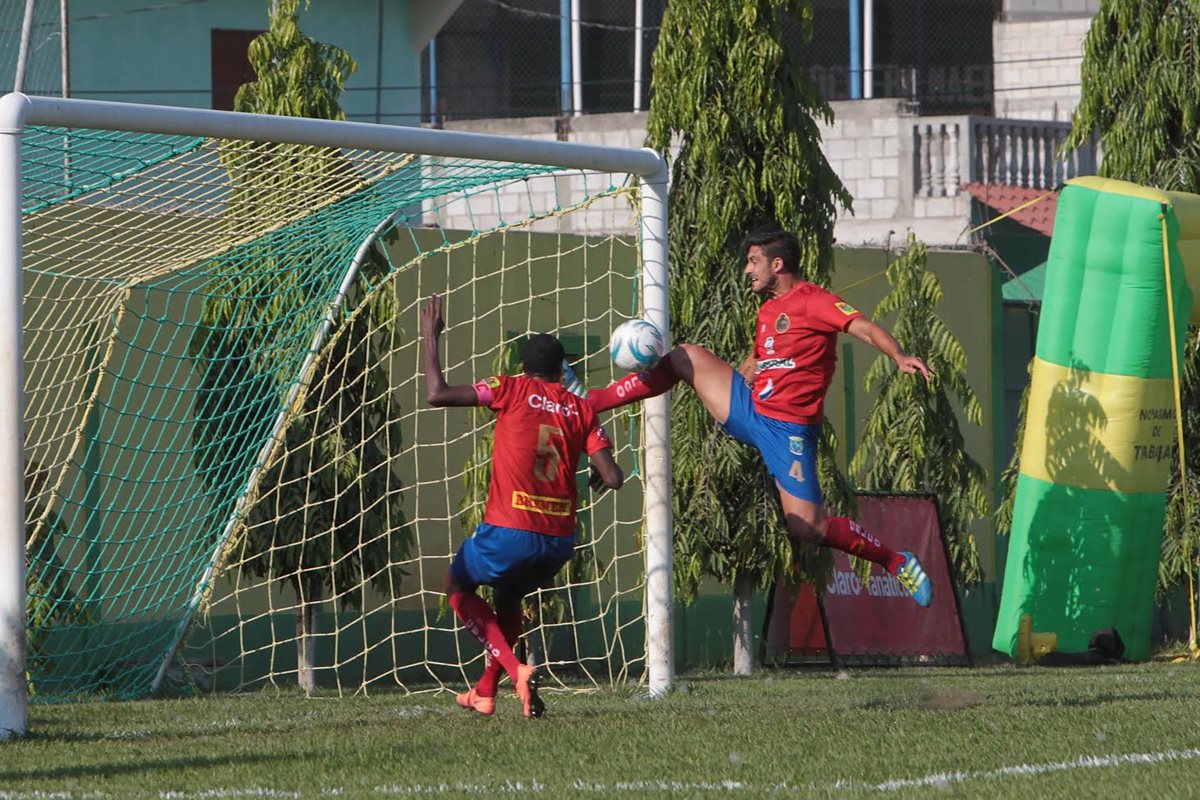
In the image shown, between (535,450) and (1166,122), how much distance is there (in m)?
7.23

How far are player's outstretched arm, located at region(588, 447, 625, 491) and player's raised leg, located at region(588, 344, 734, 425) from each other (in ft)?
2.40

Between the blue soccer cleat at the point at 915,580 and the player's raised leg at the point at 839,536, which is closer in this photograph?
the blue soccer cleat at the point at 915,580

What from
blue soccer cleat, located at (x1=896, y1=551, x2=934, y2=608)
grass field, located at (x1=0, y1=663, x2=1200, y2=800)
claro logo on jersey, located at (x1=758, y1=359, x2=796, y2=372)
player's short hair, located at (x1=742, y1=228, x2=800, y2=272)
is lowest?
grass field, located at (x1=0, y1=663, x2=1200, y2=800)

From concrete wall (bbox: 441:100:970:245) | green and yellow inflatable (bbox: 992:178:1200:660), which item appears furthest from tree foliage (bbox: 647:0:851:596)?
concrete wall (bbox: 441:100:970:245)

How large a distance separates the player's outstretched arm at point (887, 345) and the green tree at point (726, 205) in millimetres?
3259

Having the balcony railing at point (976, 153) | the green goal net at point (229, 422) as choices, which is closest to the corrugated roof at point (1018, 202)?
the balcony railing at point (976, 153)

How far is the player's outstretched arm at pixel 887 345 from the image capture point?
786 cm

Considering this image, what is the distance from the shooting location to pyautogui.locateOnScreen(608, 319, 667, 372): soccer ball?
28.7ft

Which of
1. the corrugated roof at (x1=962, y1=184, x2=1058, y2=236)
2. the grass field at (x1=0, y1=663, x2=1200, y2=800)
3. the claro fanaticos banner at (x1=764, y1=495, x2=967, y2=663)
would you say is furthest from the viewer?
the corrugated roof at (x1=962, y1=184, x2=1058, y2=236)

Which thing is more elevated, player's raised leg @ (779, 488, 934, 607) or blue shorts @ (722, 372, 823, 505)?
blue shorts @ (722, 372, 823, 505)

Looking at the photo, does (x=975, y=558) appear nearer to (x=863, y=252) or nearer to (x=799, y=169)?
(x=863, y=252)

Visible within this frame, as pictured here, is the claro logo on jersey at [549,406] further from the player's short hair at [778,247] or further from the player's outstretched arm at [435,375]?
the player's short hair at [778,247]

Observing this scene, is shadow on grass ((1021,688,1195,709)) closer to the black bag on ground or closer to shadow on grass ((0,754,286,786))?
the black bag on ground

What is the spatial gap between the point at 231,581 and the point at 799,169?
4.33m
